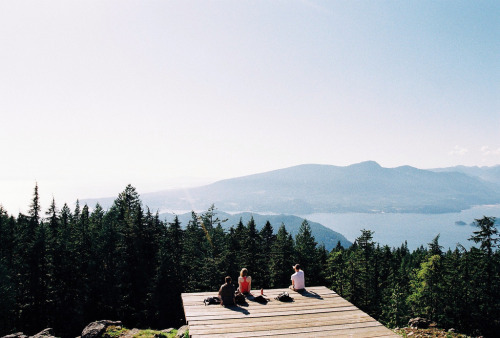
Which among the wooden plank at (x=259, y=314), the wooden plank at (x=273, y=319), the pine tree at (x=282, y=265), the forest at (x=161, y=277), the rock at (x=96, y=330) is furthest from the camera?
the pine tree at (x=282, y=265)

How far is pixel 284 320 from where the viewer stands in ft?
39.9

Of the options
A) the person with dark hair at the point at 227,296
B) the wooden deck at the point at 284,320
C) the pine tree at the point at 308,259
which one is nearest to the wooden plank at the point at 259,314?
the wooden deck at the point at 284,320

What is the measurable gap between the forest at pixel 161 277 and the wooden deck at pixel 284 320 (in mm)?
27069

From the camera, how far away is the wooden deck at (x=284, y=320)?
11.0 m

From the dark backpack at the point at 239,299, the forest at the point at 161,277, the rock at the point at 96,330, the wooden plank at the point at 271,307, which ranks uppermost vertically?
the dark backpack at the point at 239,299

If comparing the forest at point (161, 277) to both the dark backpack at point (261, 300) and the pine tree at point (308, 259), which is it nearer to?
the pine tree at point (308, 259)

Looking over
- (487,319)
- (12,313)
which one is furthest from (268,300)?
(12,313)

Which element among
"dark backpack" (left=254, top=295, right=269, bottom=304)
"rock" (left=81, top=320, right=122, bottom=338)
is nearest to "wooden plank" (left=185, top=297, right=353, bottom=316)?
"dark backpack" (left=254, top=295, right=269, bottom=304)

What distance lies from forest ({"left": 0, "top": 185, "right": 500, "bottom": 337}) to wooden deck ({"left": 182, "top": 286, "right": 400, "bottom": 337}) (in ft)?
88.8

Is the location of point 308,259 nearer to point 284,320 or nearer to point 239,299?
point 239,299

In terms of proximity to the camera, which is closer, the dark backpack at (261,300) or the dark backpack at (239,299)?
the dark backpack at (239,299)

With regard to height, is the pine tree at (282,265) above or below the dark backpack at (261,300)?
below

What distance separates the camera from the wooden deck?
1100 centimetres

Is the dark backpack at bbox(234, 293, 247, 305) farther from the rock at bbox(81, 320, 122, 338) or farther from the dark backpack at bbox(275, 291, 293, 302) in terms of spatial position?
the rock at bbox(81, 320, 122, 338)
